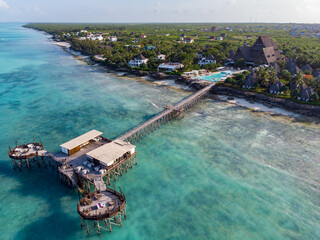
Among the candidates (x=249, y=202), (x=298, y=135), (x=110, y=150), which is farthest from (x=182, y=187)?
(x=298, y=135)

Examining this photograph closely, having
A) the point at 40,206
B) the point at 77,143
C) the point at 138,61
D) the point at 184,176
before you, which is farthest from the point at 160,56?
the point at 40,206

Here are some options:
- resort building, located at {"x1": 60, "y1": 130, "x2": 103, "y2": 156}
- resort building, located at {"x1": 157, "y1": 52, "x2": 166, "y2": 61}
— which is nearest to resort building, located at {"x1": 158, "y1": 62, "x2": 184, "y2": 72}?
resort building, located at {"x1": 157, "y1": 52, "x2": 166, "y2": 61}

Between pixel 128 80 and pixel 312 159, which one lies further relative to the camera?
pixel 128 80

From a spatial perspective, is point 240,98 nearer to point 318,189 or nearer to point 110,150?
point 318,189

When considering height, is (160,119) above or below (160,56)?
below

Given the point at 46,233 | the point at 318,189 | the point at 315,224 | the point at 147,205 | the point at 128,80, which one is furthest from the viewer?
the point at 128,80

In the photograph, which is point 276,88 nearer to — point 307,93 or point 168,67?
point 307,93
